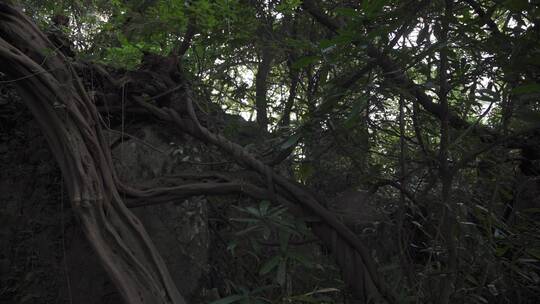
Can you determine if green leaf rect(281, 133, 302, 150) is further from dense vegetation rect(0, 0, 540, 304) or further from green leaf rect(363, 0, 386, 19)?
green leaf rect(363, 0, 386, 19)

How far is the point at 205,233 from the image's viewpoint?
237 cm

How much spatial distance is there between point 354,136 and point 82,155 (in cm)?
100

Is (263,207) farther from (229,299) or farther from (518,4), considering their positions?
(518,4)

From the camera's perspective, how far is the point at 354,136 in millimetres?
2119

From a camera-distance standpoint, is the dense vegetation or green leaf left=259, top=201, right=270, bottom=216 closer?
the dense vegetation

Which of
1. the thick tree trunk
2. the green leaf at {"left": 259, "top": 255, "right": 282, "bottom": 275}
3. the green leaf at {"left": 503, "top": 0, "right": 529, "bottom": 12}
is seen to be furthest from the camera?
the green leaf at {"left": 259, "top": 255, "right": 282, "bottom": 275}

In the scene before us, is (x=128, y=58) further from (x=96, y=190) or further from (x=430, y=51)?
(x=430, y=51)

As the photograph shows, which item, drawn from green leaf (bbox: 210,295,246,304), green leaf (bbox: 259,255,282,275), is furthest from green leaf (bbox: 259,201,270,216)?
green leaf (bbox: 210,295,246,304)

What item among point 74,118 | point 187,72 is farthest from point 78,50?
point 74,118

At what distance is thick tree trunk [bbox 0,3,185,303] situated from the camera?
66.8 inches

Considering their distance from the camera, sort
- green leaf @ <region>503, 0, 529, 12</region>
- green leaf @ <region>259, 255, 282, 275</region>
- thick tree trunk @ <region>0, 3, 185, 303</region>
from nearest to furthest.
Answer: green leaf @ <region>503, 0, 529, 12</region>
thick tree trunk @ <region>0, 3, 185, 303</region>
green leaf @ <region>259, 255, 282, 275</region>

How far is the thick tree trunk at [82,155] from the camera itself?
1.70m

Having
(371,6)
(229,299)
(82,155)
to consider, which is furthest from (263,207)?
(371,6)

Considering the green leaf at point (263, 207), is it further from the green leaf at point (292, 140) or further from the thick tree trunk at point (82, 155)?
the thick tree trunk at point (82, 155)
